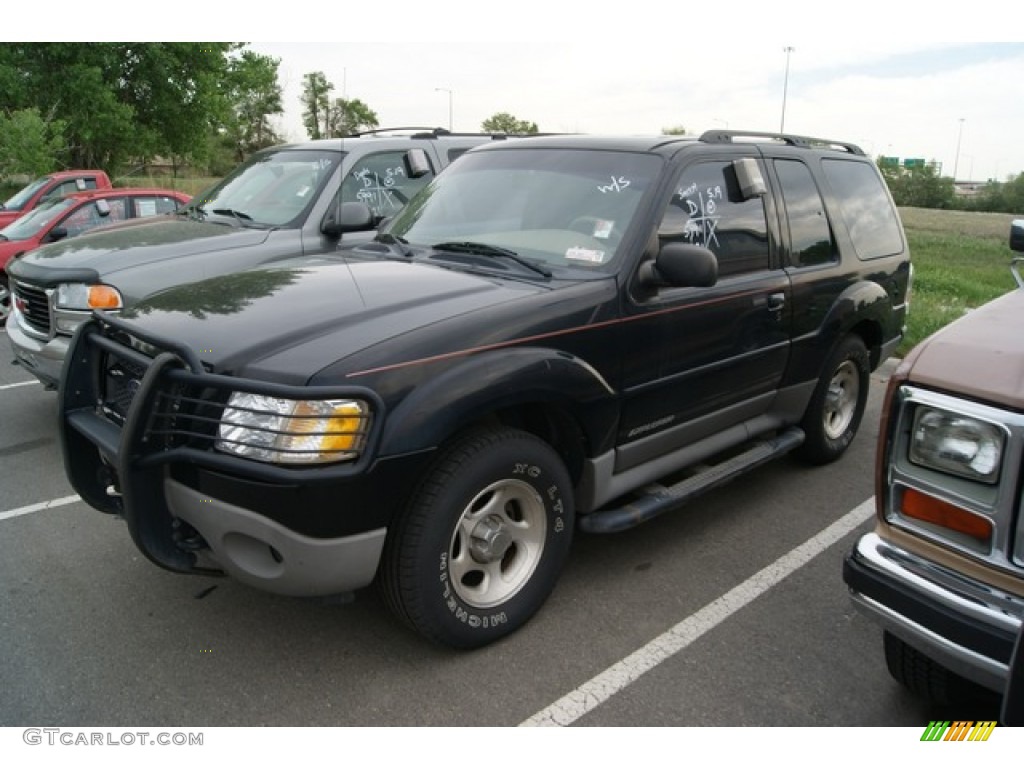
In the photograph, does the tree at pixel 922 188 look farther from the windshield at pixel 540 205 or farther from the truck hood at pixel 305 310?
the truck hood at pixel 305 310

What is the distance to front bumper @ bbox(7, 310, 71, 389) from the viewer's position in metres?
5.03

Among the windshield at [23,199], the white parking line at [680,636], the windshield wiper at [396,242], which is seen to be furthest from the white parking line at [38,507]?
the windshield at [23,199]

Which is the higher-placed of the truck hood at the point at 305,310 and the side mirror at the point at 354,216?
the side mirror at the point at 354,216

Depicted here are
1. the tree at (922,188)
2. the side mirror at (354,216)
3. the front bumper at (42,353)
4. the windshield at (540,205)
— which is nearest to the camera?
the windshield at (540,205)

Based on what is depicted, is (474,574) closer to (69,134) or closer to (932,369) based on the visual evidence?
(932,369)

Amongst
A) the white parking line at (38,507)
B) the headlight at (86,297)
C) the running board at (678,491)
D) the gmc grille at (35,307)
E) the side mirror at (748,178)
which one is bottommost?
the white parking line at (38,507)

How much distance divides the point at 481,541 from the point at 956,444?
1.62m

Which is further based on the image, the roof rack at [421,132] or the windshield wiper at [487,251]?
the roof rack at [421,132]

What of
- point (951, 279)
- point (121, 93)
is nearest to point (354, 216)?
point (951, 279)

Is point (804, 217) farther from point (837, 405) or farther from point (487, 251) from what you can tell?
point (487, 251)

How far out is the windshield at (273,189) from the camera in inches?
243

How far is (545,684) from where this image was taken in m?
2.84

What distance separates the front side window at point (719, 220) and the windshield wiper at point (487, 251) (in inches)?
22.7

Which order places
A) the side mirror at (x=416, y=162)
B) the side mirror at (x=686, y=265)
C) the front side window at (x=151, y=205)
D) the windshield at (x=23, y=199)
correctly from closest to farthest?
the side mirror at (x=686, y=265)
the side mirror at (x=416, y=162)
the front side window at (x=151, y=205)
the windshield at (x=23, y=199)
